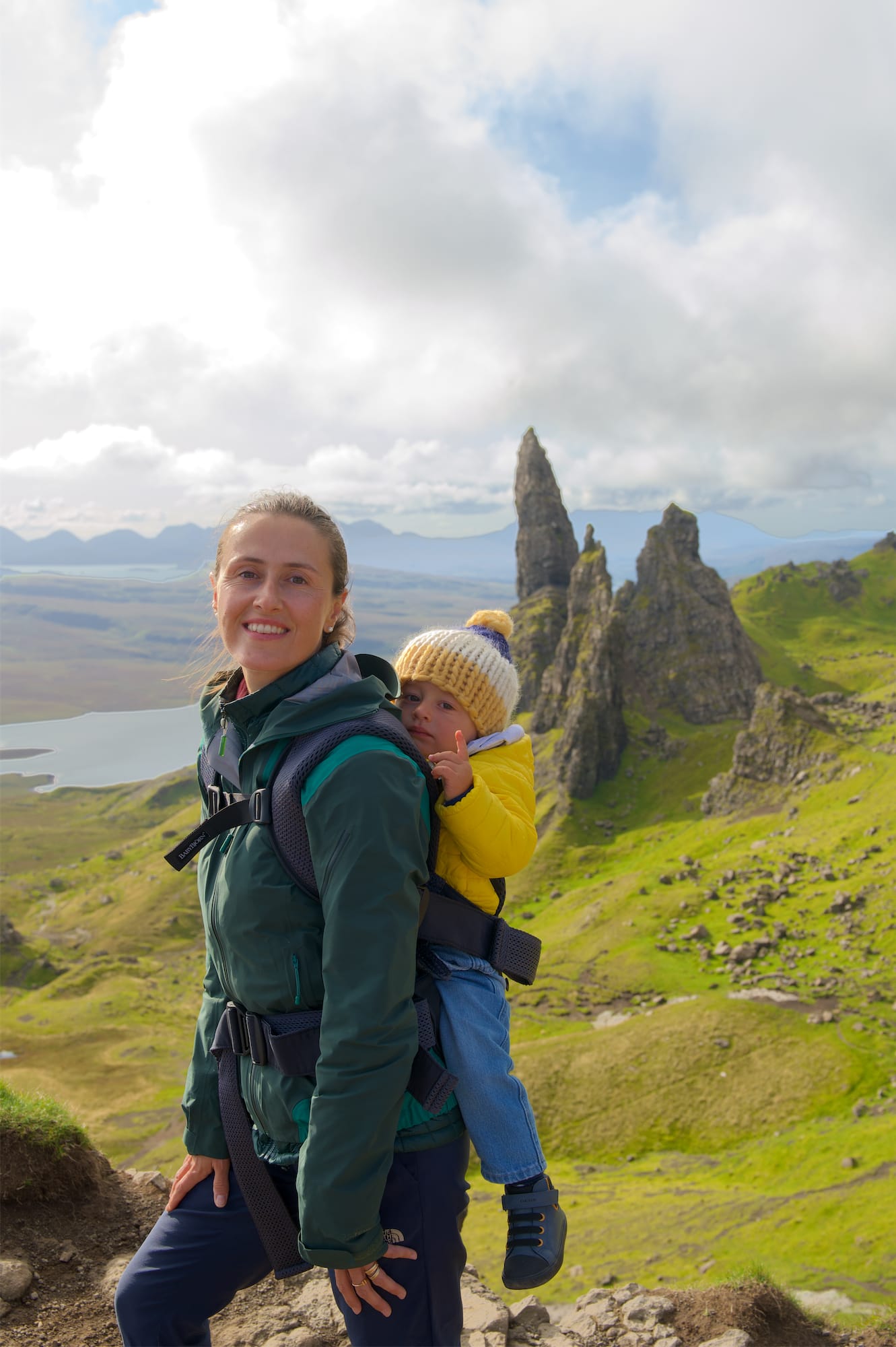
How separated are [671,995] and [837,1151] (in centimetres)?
4316

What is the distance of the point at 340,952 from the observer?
478 cm

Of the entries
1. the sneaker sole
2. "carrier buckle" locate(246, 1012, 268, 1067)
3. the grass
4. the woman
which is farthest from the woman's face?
the grass

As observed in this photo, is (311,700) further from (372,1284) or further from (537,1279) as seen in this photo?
(537,1279)

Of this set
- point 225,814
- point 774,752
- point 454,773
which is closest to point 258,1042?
point 225,814

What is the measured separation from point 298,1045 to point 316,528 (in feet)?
12.7

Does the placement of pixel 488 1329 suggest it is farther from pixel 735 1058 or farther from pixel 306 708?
pixel 735 1058

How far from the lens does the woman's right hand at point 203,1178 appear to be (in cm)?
589

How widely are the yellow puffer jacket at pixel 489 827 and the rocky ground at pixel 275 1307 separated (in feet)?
23.0

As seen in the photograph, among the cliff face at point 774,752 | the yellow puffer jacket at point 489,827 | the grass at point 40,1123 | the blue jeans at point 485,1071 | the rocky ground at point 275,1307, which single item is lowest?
the cliff face at point 774,752

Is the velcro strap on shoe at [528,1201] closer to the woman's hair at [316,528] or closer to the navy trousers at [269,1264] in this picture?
the navy trousers at [269,1264]

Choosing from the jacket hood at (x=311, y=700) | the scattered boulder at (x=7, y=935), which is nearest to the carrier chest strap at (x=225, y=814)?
the jacket hood at (x=311, y=700)

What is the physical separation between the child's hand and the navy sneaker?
3.08m

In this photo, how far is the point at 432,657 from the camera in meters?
7.42

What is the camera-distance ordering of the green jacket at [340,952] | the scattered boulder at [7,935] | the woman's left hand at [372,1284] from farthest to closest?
the scattered boulder at [7,935], the woman's left hand at [372,1284], the green jacket at [340,952]
